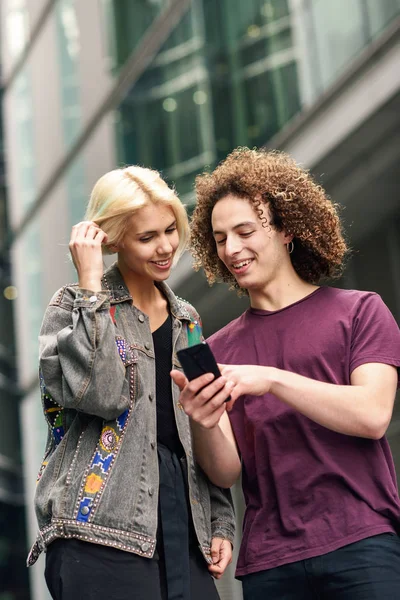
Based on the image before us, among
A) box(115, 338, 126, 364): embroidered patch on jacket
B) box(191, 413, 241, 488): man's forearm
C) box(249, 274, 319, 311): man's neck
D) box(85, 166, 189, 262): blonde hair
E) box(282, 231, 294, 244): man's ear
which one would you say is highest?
box(85, 166, 189, 262): blonde hair

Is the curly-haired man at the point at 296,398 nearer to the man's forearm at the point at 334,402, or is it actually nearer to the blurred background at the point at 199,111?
the man's forearm at the point at 334,402

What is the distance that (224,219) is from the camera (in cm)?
372

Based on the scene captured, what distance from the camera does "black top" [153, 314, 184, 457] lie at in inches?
138

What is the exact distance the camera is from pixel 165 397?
354cm

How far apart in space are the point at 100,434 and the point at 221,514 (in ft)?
1.85

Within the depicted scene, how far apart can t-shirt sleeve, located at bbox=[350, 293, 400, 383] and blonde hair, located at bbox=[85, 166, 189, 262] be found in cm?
68

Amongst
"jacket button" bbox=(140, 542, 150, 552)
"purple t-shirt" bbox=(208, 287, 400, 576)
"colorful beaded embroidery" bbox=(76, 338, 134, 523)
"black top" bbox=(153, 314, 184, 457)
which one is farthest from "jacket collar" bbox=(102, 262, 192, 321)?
"jacket button" bbox=(140, 542, 150, 552)

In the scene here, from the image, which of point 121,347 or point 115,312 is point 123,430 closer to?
point 121,347

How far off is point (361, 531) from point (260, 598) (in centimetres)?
40

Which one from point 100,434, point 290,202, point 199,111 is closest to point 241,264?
point 290,202

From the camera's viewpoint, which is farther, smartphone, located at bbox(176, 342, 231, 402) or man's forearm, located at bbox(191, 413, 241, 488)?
man's forearm, located at bbox(191, 413, 241, 488)

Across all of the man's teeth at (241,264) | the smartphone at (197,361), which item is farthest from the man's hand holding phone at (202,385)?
the man's teeth at (241,264)

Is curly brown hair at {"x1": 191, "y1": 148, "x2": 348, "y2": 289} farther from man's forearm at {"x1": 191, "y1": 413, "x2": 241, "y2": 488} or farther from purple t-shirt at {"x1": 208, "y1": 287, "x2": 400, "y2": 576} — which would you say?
man's forearm at {"x1": 191, "y1": 413, "x2": 241, "y2": 488}

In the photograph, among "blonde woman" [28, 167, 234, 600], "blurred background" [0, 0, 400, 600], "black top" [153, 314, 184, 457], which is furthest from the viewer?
"blurred background" [0, 0, 400, 600]
